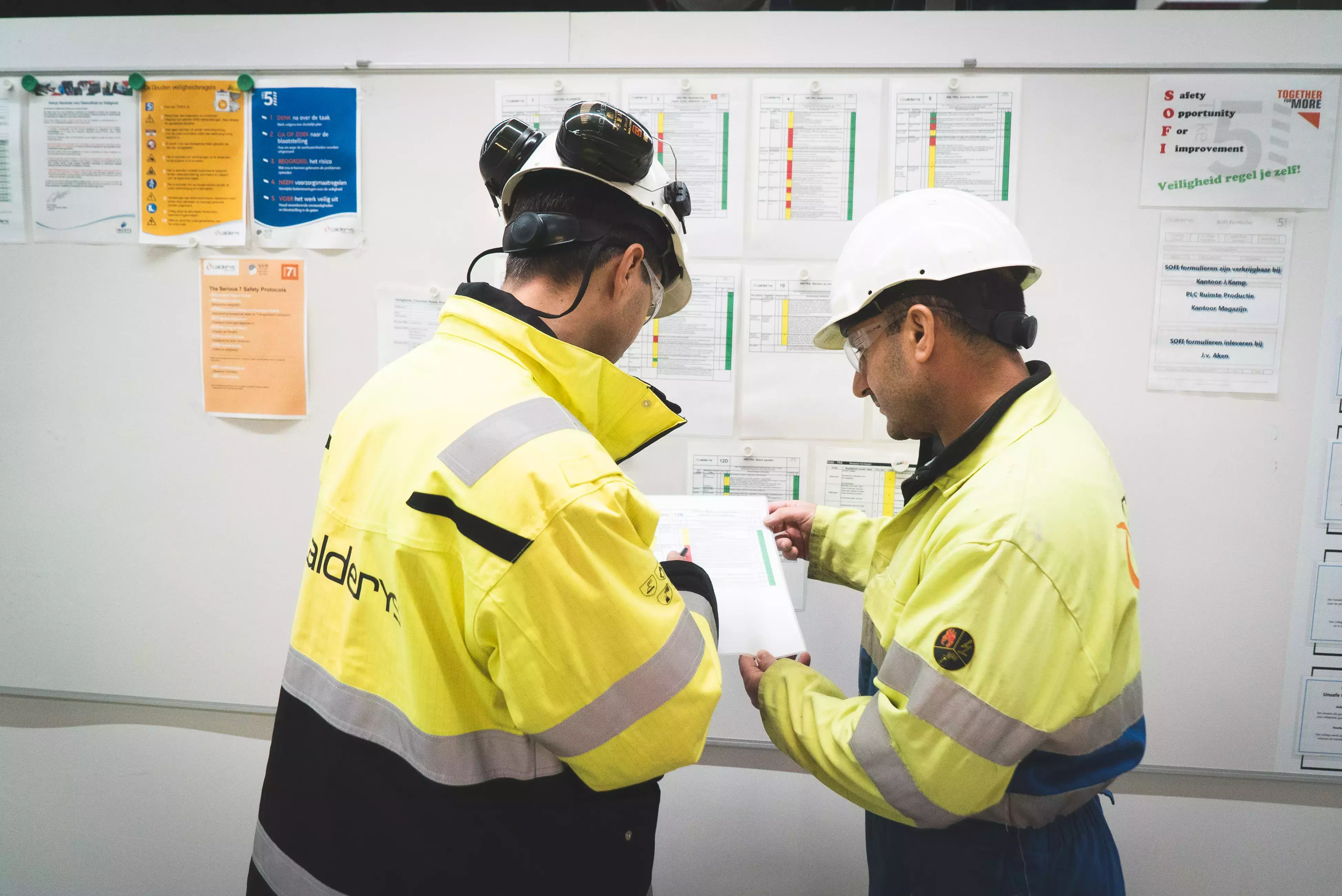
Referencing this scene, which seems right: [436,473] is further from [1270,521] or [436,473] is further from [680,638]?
[1270,521]

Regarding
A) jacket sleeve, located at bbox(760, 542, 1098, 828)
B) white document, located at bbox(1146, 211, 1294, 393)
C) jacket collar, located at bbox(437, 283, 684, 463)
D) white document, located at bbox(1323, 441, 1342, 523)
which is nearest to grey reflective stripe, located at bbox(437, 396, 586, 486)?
jacket collar, located at bbox(437, 283, 684, 463)

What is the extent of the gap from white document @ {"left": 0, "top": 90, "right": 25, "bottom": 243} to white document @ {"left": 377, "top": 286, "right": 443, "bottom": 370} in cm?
92

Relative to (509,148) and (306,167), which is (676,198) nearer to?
(509,148)

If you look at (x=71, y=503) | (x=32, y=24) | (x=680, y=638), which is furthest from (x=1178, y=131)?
(x=71, y=503)

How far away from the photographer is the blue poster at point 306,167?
4.97 feet

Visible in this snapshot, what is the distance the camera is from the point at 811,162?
145 centimetres

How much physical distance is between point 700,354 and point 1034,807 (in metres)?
1.01

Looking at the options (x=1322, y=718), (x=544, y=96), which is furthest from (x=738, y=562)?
(x=1322, y=718)

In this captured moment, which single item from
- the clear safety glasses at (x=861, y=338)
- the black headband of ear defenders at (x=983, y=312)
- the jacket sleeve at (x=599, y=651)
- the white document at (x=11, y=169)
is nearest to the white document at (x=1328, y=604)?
the black headband of ear defenders at (x=983, y=312)

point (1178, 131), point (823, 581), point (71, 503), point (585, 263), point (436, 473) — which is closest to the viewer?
point (436, 473)

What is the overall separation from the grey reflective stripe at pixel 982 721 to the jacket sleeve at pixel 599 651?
27cm

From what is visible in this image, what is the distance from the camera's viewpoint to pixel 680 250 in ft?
3.23

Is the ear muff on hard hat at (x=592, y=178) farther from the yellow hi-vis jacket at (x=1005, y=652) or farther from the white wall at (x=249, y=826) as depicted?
the white wall at (x=249, y=826)

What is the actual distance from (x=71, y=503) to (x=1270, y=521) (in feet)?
9.13
